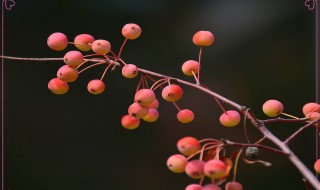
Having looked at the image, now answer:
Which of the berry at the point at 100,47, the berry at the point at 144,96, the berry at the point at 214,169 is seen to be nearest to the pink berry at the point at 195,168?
the berry at the point at 214,169

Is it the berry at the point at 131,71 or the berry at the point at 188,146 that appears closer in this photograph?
the berry at the point at 188,146

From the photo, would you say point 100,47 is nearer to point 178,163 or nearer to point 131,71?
point 131,71

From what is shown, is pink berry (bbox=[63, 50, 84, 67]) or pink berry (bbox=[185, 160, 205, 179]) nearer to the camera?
pink berry (bbox=[185, 160, 205, 179])

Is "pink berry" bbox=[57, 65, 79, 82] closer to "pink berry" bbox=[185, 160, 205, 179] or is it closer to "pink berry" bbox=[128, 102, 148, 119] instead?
"pink berry" bbox=[128, 102, 148, 119]

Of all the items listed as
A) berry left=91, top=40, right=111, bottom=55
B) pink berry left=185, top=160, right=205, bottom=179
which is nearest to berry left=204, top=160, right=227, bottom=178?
pink berry left=185, top=160, right=205, bottom=179

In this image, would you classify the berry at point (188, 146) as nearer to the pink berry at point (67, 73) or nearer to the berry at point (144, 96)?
the berry at point (144, 96)

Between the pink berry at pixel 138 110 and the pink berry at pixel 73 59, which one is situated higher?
the pink berry at pixel 73 59

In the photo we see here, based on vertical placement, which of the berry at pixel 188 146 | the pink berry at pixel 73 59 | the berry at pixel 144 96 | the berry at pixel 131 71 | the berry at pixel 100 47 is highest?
the berry at pixel 100 47

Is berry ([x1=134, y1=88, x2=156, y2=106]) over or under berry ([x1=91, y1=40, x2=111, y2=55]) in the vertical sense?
under
